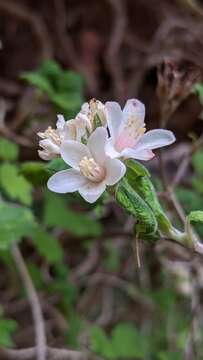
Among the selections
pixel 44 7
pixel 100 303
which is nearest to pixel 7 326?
pixel 100 303

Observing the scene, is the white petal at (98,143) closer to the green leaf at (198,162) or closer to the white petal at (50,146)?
the white petal at (50,146)

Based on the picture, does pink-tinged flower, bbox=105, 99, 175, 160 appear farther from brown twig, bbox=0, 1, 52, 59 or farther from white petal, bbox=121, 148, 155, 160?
brown twig, bbox=0, 1, 52, 59

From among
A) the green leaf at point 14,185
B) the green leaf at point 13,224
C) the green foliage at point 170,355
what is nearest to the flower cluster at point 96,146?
the green leaf at point 13,224

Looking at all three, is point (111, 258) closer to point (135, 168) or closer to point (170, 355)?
point (170, 355)

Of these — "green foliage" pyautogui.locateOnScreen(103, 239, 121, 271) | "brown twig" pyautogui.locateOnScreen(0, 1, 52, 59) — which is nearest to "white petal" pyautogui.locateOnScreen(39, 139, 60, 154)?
"green foliage" pyautogui.locateOnScreen(103, 239, 121, 271)

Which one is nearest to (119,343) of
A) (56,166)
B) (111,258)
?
(111,258)

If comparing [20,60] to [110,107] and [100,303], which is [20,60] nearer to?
[100,303]

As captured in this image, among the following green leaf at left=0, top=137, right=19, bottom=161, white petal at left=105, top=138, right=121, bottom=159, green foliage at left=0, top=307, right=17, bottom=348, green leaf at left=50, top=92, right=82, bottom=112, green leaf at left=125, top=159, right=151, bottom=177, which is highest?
green leaf at left=50, top=92, right=82, bottom=112

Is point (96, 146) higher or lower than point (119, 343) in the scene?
higher
